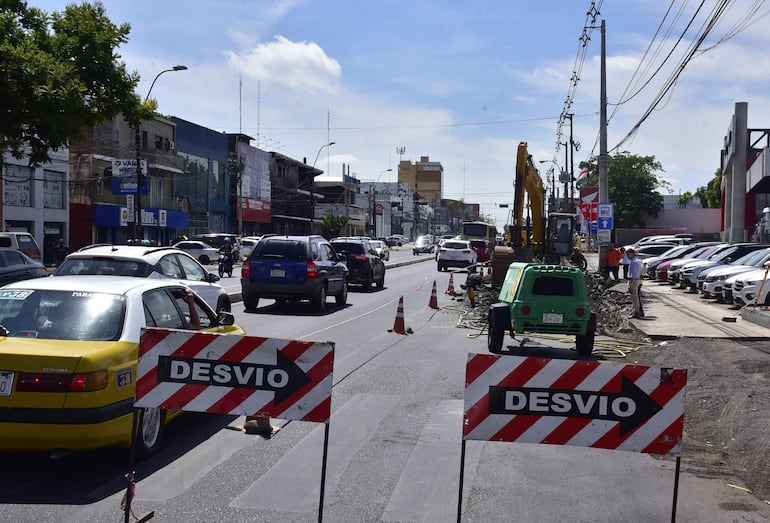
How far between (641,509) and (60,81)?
13.9 m

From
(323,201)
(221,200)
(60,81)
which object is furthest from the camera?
(323,201)

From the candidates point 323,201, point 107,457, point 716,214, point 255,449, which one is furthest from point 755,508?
point 323,201

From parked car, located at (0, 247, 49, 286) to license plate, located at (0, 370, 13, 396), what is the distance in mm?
12784

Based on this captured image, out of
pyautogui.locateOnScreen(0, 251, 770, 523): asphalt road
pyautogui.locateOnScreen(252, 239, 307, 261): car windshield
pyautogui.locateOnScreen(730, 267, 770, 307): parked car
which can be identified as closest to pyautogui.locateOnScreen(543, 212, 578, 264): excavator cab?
pyautogui.locateOnScreen(730, 267, 770, 307): parked car

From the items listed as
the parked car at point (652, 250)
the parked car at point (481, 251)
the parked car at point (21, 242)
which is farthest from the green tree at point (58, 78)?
the parked car at point (481, 251)

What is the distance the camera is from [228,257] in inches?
1425

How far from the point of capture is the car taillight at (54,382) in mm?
5801

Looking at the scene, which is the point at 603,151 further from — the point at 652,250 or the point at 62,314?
the point at 62,314

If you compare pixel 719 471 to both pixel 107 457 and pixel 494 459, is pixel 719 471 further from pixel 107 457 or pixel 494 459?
pixel 107 457

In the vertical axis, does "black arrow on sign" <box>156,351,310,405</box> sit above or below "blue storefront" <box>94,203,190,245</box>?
below

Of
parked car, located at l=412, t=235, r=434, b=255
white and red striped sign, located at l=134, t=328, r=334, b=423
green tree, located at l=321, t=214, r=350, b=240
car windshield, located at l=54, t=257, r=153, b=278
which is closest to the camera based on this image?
white and red striped sign, located at l=134, t=328, r=334, b=423

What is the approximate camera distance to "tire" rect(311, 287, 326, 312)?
19844 millimetres

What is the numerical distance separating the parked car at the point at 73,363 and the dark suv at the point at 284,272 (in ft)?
39.9

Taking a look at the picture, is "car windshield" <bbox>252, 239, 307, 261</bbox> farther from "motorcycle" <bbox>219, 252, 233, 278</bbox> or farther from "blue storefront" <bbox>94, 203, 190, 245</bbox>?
"blue storefront" <bbox>94, 203, 190, 245</bbox>
